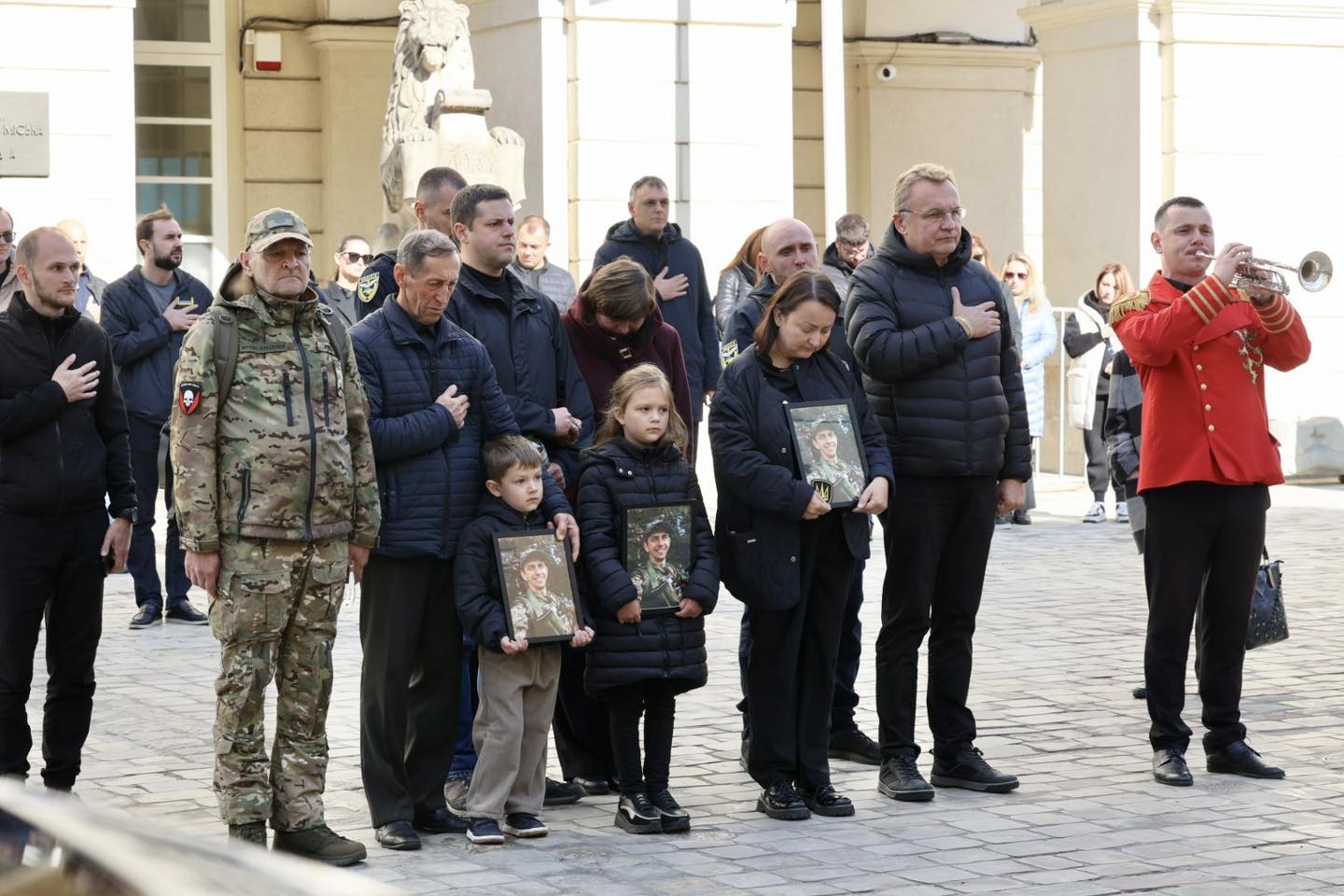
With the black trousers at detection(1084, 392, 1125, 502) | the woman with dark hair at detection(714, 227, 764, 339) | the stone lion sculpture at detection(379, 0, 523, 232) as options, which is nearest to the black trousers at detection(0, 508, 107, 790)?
the woman with dark hair at detection(714, 227, 764, 339)

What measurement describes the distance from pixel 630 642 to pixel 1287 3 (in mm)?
12786

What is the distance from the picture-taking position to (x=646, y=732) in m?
6.45

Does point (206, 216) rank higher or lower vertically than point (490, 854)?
higher

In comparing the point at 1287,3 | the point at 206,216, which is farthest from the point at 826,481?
the point at 206,216

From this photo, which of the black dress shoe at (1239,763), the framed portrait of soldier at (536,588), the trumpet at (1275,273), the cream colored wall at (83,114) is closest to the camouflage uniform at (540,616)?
the framed portrait of soldier at (536,588)

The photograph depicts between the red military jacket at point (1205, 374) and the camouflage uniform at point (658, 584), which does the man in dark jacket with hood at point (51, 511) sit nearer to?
the camouflage uniform at point (658, 584)

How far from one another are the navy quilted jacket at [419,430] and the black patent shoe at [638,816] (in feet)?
3.00

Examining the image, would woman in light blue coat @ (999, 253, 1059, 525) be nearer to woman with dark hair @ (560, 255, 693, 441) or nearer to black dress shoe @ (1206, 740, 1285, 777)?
black dress shoe @ (1206, 740, 1285, 777)

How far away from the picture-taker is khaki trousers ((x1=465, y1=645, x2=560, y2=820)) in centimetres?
626

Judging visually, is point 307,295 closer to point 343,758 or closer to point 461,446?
Result: point 461,446

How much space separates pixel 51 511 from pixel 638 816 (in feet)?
6.54

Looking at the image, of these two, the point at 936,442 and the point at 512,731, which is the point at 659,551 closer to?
the point at 512,731

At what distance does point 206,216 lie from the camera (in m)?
19.9

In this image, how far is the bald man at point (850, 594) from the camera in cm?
749
